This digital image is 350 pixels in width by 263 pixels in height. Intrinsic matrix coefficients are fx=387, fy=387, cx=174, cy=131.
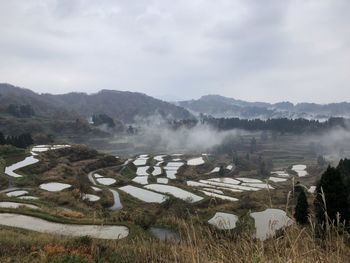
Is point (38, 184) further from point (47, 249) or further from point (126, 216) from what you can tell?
point (47, 249)

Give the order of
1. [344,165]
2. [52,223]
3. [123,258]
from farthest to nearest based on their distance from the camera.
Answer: [344,165], [52,223], [123,258]

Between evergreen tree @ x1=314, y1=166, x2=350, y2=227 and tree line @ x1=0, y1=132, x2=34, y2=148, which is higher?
evergreen tree @ x1=314, y1=166, x2=350, y2=227

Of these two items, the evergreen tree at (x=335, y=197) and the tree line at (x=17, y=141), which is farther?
the tree line at (x=17, y=141)

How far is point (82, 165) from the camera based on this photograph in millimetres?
83438

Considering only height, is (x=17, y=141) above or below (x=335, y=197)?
below

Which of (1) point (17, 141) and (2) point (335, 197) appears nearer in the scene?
(2) point (335, 197)

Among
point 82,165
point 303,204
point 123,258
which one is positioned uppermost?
point 123,258

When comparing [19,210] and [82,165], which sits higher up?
[19,210]

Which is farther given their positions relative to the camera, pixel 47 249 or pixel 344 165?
pixel 344 165

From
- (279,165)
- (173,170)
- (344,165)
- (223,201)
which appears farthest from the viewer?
(279,165)

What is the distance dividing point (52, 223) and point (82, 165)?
6188cm

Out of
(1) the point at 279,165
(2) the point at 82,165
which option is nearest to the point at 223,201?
(2) the point at 82,165

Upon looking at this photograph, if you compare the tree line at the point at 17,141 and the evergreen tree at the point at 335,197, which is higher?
the evergreen tree at the point at 335,197

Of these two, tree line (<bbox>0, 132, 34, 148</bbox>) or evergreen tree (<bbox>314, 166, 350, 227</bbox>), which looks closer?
evergreen tree (<bbox>314, 166, 350, 227</bbox>)
